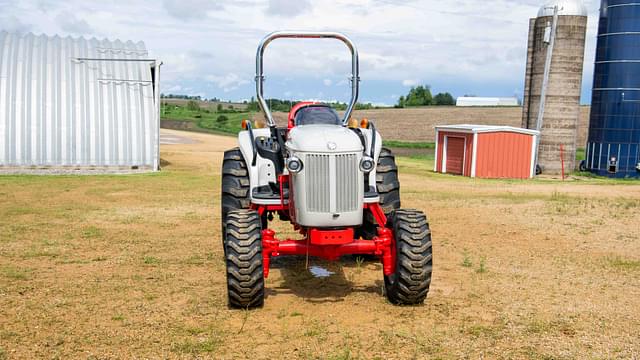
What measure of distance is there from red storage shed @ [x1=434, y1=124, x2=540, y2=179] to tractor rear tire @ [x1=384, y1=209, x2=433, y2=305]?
65.7 feet

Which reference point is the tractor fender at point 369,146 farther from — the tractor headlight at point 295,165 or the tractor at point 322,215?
the tractor headlight at point 295,165

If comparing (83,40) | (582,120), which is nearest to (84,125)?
(83,40)

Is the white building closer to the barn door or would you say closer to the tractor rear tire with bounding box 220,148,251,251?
the barn door

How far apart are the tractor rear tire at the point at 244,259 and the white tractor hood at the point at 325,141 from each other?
3.00ft

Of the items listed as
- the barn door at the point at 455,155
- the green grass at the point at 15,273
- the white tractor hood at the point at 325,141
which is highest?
the white tractor hood at the point at 325,141

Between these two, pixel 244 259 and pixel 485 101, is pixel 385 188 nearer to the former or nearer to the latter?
pixel 244 259

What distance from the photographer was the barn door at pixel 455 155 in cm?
2713

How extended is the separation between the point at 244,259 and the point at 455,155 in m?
22.1

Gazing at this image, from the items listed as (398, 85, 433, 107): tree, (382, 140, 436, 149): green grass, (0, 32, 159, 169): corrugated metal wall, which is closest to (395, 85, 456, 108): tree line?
(398, 85, 433, 107): tree

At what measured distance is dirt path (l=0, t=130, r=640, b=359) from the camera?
592 centimetres

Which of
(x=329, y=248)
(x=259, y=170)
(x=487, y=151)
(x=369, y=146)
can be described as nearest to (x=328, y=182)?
(x=329, y=248)

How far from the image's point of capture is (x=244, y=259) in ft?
21.2

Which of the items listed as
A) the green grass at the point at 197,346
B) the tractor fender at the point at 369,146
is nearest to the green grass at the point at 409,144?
the tractor fender at the point at 369,146

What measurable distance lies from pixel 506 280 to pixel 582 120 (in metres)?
51.1
